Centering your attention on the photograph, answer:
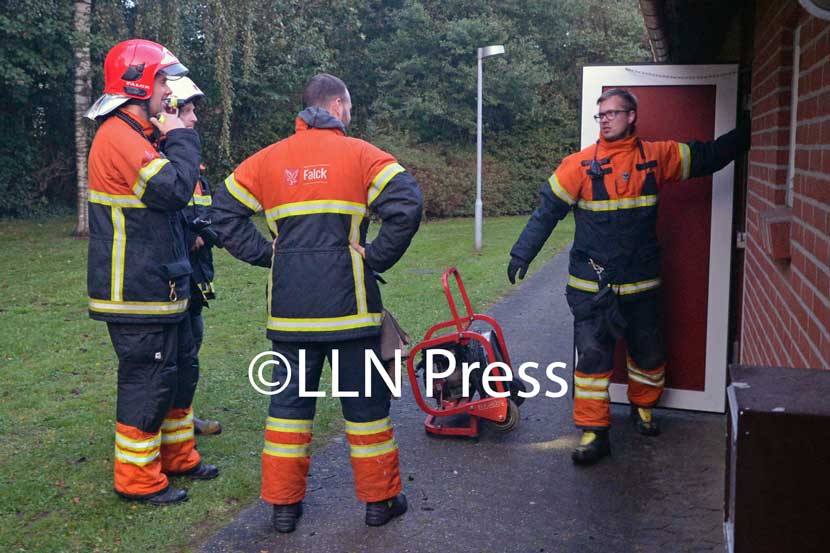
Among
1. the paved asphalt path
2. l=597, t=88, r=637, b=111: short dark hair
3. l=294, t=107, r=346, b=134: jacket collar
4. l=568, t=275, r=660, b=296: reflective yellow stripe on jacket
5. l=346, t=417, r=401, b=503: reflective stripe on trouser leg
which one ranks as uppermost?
l=597, t=88, r=637, b=111: short dark hair

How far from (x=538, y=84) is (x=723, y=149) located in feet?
81.4

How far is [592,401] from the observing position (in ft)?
17.0

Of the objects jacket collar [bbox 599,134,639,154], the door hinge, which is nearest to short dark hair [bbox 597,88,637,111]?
jacket collar [bbox 599,134,639,154]

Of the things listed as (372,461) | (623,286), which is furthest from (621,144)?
(372,461)

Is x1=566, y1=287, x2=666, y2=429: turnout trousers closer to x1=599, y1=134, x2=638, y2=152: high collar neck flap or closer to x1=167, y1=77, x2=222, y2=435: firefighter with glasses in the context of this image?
x1=599, y1=134, x2=638, y2=152: high collar neck flap

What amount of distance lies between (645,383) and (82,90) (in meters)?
15.4

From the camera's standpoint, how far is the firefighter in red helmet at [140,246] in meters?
4.35

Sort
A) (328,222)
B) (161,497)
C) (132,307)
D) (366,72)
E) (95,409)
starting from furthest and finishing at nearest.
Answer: (366,72)
(95,409)
(161,497)
(132,307)
(328,222)

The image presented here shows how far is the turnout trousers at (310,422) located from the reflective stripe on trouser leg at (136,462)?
64 cm

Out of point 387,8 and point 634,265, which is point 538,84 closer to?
point 387,8

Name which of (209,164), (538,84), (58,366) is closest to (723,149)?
(58,366)

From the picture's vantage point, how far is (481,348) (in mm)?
5520

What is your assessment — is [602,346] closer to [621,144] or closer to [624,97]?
[621,144]

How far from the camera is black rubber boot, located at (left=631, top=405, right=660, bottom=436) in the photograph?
5578 millimetres
